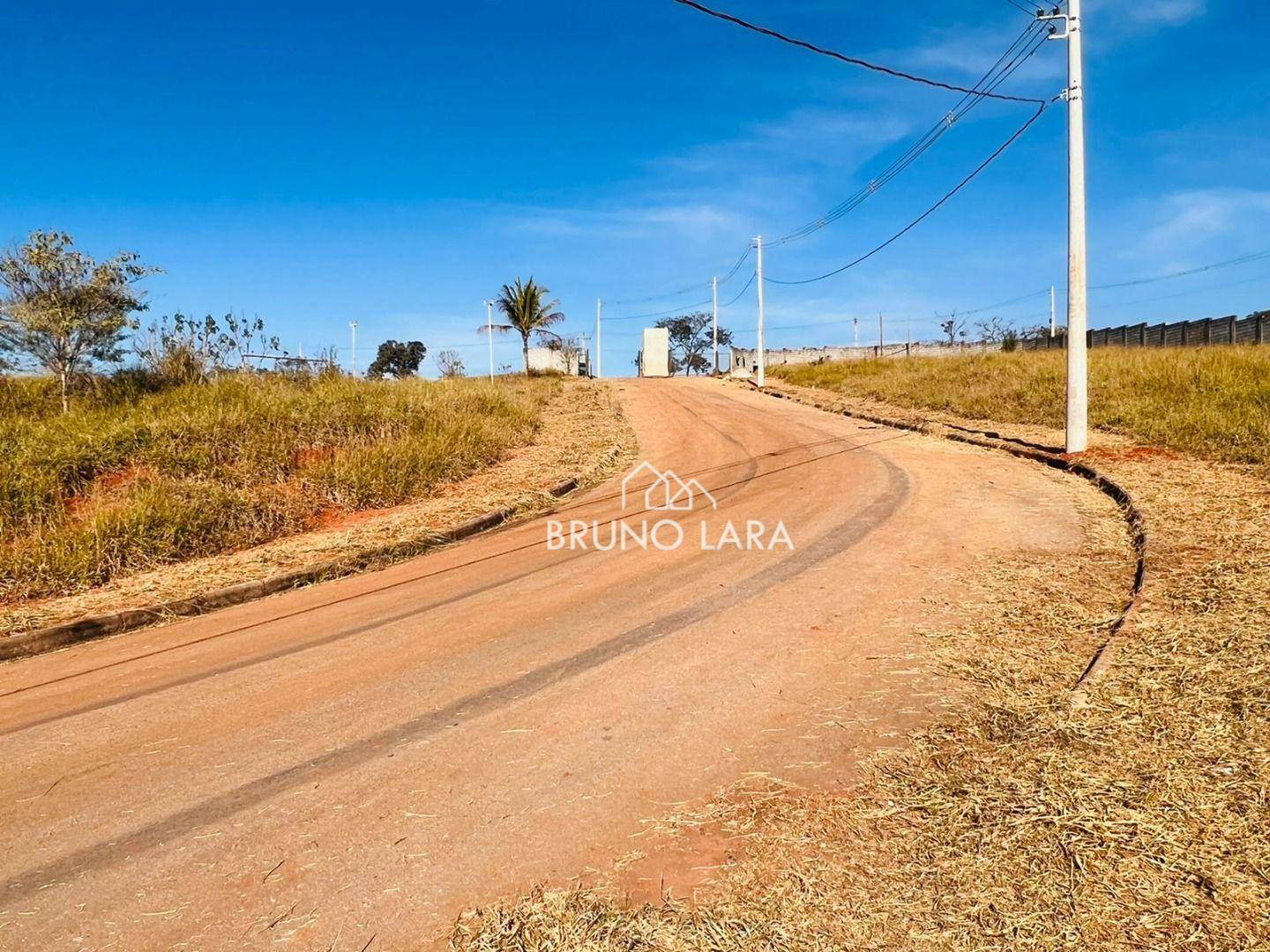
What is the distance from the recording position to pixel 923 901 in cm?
216

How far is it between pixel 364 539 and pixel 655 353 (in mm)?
37401

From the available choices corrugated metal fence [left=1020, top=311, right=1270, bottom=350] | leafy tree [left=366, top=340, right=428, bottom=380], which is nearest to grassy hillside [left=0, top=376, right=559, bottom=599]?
corrugated metal fence [left=1020, top=311, right=1270, bottom=350]

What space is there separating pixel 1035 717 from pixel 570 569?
12.5ft

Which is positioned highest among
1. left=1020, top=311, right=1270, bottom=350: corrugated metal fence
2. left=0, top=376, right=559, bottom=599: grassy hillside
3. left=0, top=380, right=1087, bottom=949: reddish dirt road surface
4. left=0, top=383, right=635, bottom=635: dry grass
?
left=1020, top=311, right=1270, bottom=350: corrugated metal fence

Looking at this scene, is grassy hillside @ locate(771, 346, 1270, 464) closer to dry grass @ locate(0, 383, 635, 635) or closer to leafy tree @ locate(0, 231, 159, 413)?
dry grass @ locate(0, 383, 635, 635)

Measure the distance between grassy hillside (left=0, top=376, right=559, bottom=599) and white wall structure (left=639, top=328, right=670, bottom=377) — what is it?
99.8 ft

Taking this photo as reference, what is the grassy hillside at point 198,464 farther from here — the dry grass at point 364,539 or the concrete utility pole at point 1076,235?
the concrete utility pole at point 1076,235

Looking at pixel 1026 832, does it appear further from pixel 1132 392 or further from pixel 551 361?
pixel 551 361

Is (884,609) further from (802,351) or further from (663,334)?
(802,351)

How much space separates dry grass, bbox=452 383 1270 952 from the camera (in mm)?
2059

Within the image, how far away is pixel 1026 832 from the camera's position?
7.95 feet

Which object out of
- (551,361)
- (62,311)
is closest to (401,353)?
(551,361)

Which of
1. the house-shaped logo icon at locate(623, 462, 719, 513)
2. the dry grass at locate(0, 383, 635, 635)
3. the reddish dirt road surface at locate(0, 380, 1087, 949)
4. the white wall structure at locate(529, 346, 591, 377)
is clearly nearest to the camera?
the reddish dirt road surface at locate(0, 380, 1087, 949)

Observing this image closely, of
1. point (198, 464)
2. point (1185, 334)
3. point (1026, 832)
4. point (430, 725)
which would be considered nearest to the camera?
point (1026, 832)
